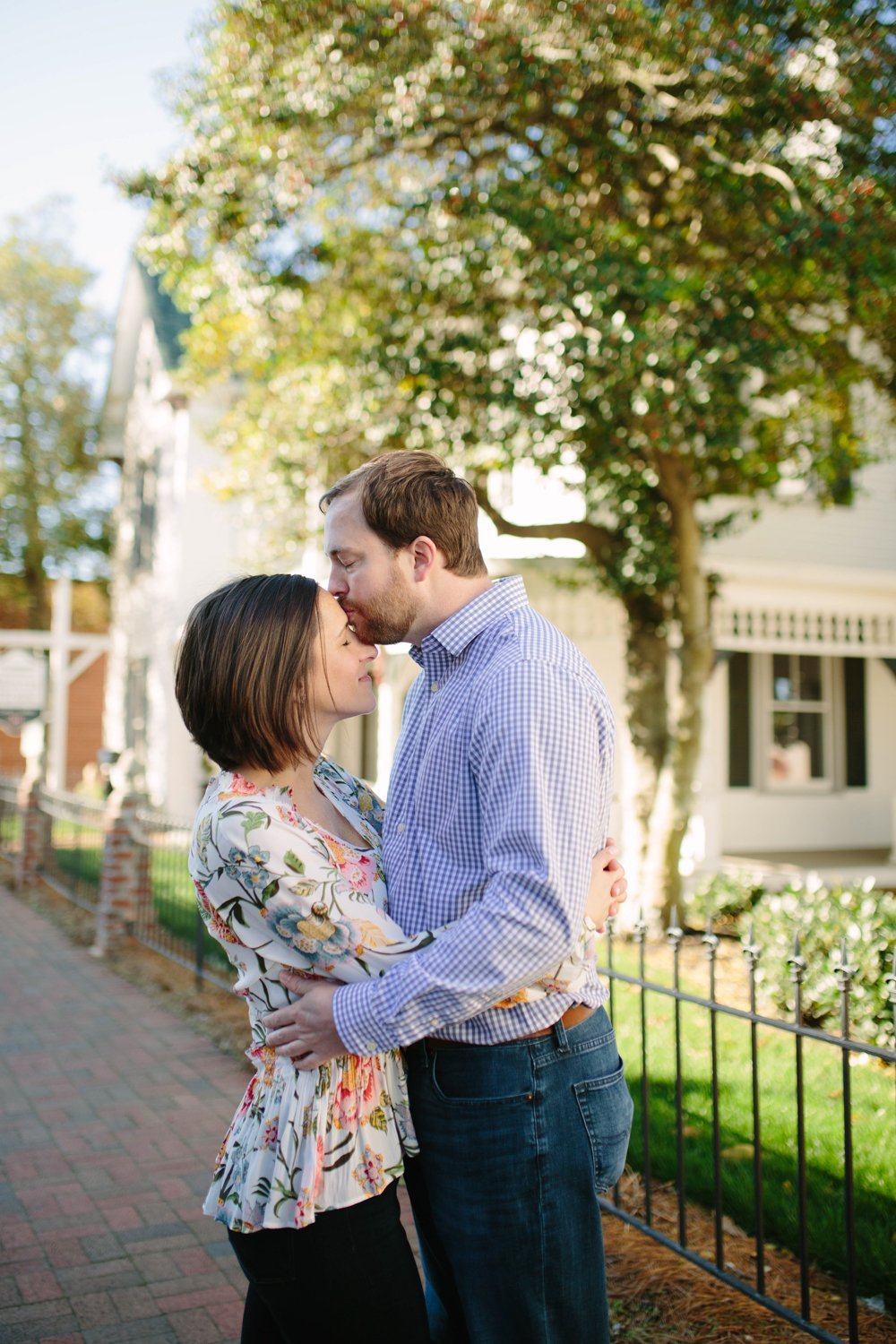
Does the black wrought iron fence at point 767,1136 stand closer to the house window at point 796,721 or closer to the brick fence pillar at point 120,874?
the brick fence pillar at point 120,874

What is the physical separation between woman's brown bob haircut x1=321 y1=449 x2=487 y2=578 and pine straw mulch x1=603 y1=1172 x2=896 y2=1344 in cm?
263

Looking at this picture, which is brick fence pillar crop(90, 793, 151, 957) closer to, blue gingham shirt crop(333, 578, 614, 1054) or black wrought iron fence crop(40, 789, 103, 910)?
black wrought iron fence crop(40, 789, 103, 910)

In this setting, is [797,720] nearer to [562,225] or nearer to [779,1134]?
[562,225]

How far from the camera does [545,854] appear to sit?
1765 millimetres

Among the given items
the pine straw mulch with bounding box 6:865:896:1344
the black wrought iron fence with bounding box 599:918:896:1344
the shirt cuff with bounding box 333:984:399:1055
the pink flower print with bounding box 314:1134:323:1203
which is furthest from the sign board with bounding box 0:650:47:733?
the shirt cuff with bounding box 333:984:399:1055

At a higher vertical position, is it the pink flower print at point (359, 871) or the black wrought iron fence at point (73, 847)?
the pink flower print at point (359, 871)

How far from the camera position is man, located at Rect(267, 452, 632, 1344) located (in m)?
1.79

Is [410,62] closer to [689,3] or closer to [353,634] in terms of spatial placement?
[689,3]

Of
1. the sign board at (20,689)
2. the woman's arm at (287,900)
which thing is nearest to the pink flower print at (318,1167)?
the woman's arm at (287,900)

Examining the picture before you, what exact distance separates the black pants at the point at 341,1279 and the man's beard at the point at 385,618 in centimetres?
101

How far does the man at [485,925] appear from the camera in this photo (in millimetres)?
1795

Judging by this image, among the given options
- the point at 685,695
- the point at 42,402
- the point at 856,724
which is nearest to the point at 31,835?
the point at 685,695

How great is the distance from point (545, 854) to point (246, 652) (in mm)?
690

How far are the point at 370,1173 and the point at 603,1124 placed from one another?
42 centimetres
